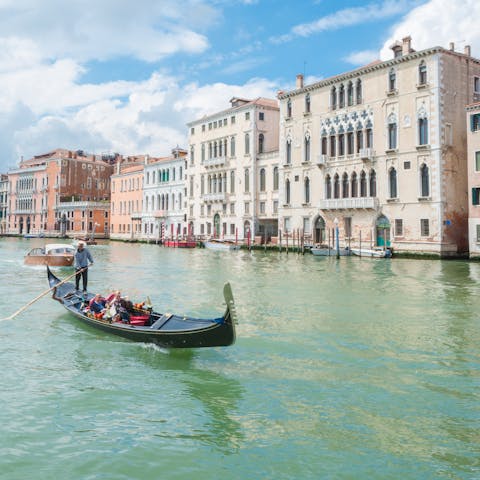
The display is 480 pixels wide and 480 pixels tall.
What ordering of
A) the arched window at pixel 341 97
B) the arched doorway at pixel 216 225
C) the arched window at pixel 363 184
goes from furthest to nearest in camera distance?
1. the arched doorway at pixel 216 225
2. the arched window at pixel 341 97
3. the arched window at pixel 363 184

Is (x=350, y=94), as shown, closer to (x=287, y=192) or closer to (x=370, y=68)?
(x=370, y=68)

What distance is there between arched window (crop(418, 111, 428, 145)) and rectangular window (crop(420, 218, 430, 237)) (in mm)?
3944

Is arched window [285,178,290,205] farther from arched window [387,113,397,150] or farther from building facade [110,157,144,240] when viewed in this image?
building facade [110,157,144,240]

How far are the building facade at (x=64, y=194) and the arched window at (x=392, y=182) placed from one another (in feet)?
138

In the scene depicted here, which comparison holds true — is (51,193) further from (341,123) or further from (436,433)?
(436,433)

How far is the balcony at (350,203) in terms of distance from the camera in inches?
1197

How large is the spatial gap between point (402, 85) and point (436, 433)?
27.1 meters

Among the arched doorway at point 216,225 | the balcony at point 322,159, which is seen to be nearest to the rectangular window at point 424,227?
the balcony at point 322,159

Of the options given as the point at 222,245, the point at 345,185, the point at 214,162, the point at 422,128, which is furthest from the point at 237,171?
the point at 422,128

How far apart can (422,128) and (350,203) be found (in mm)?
5830

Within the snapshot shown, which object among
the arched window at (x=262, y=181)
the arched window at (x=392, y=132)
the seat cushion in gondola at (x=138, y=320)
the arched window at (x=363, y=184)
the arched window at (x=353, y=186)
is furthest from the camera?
the arched window at (x=262, y=181)

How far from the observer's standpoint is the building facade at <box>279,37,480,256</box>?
27.5m

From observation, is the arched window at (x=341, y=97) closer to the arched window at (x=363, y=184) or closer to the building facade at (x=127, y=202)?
the arched window at (x=363, y=184)

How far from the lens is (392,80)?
97.6 feet
